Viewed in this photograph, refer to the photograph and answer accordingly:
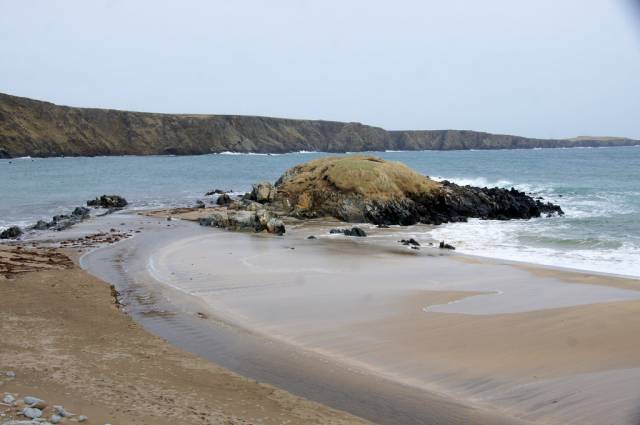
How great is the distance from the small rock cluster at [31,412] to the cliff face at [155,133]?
11629 centimetres

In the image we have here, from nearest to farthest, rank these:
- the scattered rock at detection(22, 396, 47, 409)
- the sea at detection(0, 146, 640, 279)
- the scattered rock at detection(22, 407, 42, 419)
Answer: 1. the scattered rock at detection(22, 407, 42, 419)
2. the scattered rock at detection(22, 396, 47, 409)
3. the sea at detection(0, 146, 640, 279)

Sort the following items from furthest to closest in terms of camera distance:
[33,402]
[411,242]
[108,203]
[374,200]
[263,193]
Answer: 1. [108,203]
2. [263,193]
3. [374,200]
4. [411,242]
5. [33,402]

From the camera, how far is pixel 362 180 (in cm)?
2733

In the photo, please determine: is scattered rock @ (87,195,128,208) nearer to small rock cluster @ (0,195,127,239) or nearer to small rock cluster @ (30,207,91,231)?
small rock cluster @ (0,195,127,239)

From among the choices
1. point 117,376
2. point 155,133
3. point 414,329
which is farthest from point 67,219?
point 155,133

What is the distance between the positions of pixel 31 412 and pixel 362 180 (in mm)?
23210

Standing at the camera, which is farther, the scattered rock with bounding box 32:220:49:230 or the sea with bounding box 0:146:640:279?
the scattered rock with bounding box 32:220:49:230

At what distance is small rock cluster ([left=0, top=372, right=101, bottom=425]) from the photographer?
4.66 metres

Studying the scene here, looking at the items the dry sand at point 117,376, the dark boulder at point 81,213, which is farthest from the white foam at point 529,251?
the dark boulder at point 81,213

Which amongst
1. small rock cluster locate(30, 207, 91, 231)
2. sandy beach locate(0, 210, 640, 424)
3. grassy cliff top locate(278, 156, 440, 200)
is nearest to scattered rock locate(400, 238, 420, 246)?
sandy beach locate(0, 210, 640, 424)

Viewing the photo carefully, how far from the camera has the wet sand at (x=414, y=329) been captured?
6.73 metres

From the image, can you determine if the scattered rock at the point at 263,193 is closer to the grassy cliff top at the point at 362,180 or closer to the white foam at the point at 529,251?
the grassy cliff top at the point at 362,180

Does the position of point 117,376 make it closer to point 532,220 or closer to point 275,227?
point 275,227

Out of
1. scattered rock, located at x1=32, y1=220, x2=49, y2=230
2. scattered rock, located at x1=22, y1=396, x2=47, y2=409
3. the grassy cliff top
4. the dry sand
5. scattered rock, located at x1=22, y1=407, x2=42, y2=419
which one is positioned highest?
the grassy cliff top
